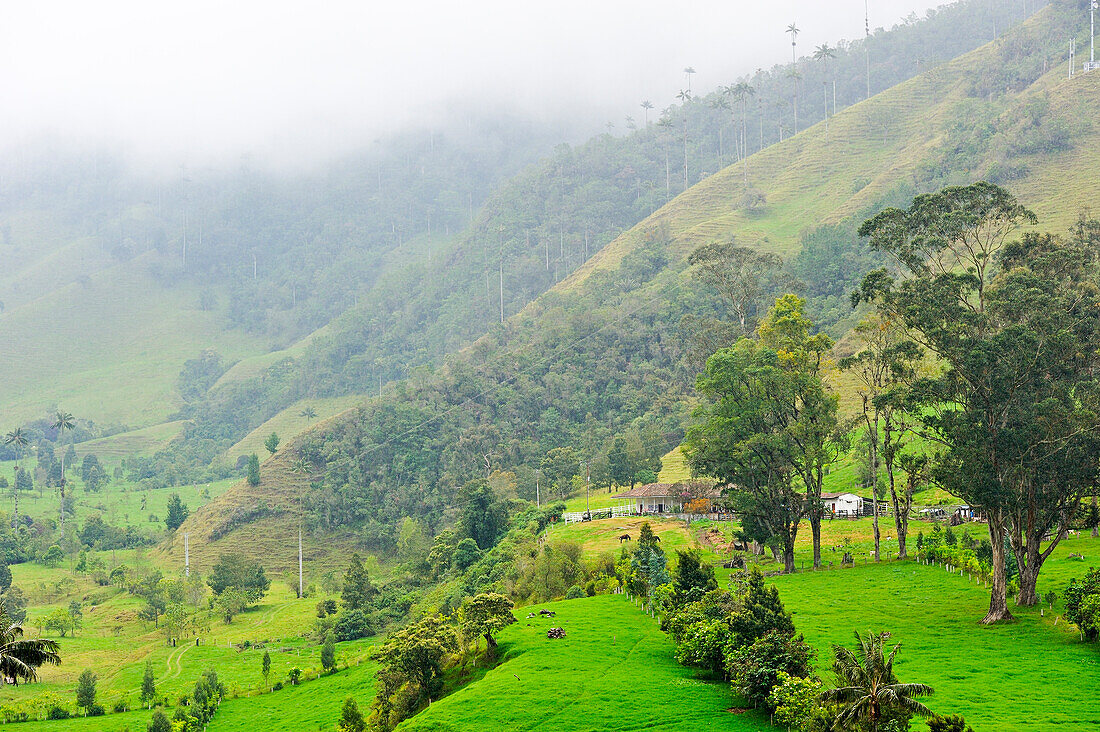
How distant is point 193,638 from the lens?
2894 inches

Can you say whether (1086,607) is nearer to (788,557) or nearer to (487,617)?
(788,557)

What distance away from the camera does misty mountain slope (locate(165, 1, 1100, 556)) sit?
109 metres

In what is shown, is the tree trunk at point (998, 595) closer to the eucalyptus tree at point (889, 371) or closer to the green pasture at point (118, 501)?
the eucalyptus tree at point (889, 371)

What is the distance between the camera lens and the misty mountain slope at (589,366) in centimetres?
A: 10944

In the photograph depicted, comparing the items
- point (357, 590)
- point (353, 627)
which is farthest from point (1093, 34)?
point (353, 627)

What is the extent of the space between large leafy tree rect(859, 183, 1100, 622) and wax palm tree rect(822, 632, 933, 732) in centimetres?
1408

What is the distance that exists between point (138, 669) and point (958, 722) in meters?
58.1

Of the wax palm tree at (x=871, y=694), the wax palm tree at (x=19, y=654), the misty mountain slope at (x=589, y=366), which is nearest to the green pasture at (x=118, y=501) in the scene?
the misty mountain slope at (x=589, y=366)

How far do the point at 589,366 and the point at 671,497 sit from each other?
166ft

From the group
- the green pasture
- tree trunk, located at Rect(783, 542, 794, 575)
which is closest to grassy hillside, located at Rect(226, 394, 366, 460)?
the green pasture

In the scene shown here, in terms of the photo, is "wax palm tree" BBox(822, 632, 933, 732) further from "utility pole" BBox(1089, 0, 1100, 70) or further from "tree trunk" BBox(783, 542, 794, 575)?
"utility pole" BBox(1089, 0, 1100, 70)

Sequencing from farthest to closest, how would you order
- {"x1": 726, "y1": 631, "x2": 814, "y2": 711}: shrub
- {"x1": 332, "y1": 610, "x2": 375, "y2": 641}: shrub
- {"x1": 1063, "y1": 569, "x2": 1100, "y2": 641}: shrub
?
{"x1": 332, "y1": 610, "x2": 375, "y2": 641}: shrub < {"x1": 1063, "y1": 569, "x2": 1100, "y2": 641}: shrub < {"x1": 726, "y1": 631, "x2": 814, "y2": 711}: shrub

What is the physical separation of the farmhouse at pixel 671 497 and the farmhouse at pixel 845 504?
8116 mm

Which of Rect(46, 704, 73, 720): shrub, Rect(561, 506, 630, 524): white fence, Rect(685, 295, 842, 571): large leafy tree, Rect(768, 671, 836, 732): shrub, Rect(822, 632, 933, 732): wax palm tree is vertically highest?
Rect(685, 295, 842, 571): large leafy tree
